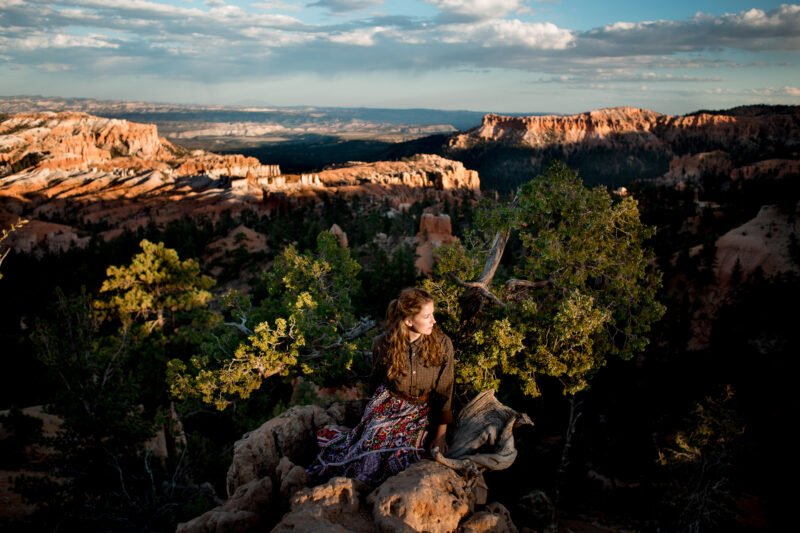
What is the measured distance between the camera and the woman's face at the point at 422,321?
4504mm

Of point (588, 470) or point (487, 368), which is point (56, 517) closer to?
point (487, 368)

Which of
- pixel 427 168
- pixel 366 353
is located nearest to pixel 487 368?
pixel 366 353

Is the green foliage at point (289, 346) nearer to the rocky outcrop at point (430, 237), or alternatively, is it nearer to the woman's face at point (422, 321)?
the woman's face at point (422, 321)

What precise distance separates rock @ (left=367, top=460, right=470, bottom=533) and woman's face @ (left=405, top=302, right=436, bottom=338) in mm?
1205

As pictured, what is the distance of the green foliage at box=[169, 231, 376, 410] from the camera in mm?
7785

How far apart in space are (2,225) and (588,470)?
6151 centimetres

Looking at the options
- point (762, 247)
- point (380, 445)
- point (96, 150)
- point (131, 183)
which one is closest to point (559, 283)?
point (380, 445)

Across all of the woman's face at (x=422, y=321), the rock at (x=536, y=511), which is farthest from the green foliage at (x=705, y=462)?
the woman's face at (x=422, y=321)

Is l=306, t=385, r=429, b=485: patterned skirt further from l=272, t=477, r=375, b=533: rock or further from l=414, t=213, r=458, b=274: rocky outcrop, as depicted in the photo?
l=414, t=213, r=458, b=274: rocky outcrop

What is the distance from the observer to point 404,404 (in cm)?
470

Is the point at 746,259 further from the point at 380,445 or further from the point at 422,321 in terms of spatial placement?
the point at 380,445

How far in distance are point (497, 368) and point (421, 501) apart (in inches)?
164

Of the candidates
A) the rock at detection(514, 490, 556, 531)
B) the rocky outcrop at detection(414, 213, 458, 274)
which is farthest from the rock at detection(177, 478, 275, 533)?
the rocky outcrop at detection(414, 213, 458, 274)

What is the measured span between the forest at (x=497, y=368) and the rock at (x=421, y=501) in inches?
99.4
